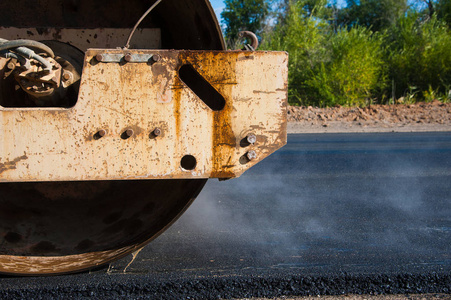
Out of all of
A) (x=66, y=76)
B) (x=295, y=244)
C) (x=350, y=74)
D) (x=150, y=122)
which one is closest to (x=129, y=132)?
(x=150, y=122)

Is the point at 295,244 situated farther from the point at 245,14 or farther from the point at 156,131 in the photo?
the point at 245,14

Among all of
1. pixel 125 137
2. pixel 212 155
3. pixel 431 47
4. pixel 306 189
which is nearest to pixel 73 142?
pixel 125 137

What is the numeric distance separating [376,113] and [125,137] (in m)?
11.8

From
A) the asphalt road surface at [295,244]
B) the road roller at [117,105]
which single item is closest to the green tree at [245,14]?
the asphalt road surface at [295,244]

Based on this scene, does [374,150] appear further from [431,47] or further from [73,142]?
[431,47]

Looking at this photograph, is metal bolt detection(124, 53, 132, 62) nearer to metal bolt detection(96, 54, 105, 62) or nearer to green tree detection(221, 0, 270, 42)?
metal bolt detection(96, 54, 105, 62)

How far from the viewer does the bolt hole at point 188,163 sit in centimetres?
216

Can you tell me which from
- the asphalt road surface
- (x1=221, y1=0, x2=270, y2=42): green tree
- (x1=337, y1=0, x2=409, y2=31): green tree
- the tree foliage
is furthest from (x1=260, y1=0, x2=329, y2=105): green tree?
(x1=337, y1=0, x2=409, y2=31): green tree

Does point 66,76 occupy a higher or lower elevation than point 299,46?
lower

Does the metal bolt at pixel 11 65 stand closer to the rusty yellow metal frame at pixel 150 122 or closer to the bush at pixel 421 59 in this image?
the rusty yellow metal frame at pixel 150 122

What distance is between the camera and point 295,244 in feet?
10.5

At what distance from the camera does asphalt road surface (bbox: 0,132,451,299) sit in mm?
2506

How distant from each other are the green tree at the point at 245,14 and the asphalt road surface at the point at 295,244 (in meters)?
29.4

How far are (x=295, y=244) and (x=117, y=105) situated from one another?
1.70 m
